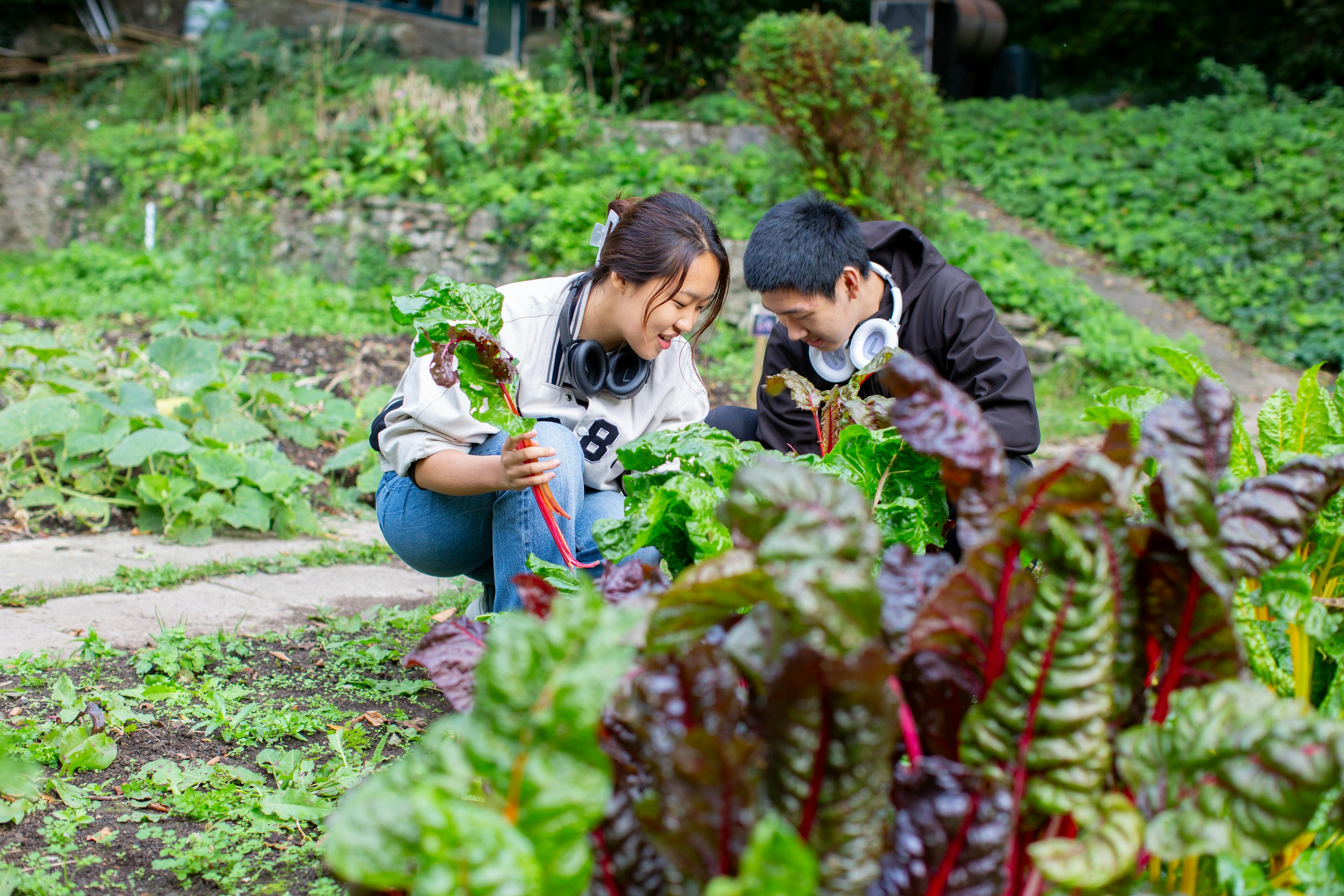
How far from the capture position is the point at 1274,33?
13180 mm

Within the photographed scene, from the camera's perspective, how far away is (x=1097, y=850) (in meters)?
0.76

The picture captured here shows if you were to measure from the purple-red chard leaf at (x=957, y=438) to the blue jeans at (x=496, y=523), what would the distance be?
119 centimetres

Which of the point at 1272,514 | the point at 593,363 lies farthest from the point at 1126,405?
the point at 593,363

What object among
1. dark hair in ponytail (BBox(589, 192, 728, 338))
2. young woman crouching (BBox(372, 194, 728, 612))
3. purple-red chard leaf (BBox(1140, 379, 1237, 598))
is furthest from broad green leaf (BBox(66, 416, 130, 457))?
purple-red chard leaf (BBox(1140, 379, 1237, 598))

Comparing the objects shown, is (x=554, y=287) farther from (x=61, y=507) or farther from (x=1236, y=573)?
(x=61, y=507)

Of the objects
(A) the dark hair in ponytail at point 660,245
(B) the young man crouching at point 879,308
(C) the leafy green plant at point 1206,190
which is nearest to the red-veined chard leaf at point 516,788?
(A) the dark hair in ponytail at point 660,245

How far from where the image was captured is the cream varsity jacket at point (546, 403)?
2109 millimetres

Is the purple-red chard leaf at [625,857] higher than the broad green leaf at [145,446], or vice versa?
the purple-red chard leaf at [625,857]

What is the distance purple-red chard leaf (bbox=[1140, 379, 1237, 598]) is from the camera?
83cm

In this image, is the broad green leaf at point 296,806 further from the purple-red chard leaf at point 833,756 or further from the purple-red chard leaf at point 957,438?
the purple-red chard leaf at point 957,438

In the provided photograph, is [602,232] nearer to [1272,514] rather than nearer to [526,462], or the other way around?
[526,462]

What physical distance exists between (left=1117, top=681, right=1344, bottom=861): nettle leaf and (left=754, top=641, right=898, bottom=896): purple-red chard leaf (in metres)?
0.23

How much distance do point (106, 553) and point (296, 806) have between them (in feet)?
6.96

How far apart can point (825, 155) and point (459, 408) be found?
6092mm
